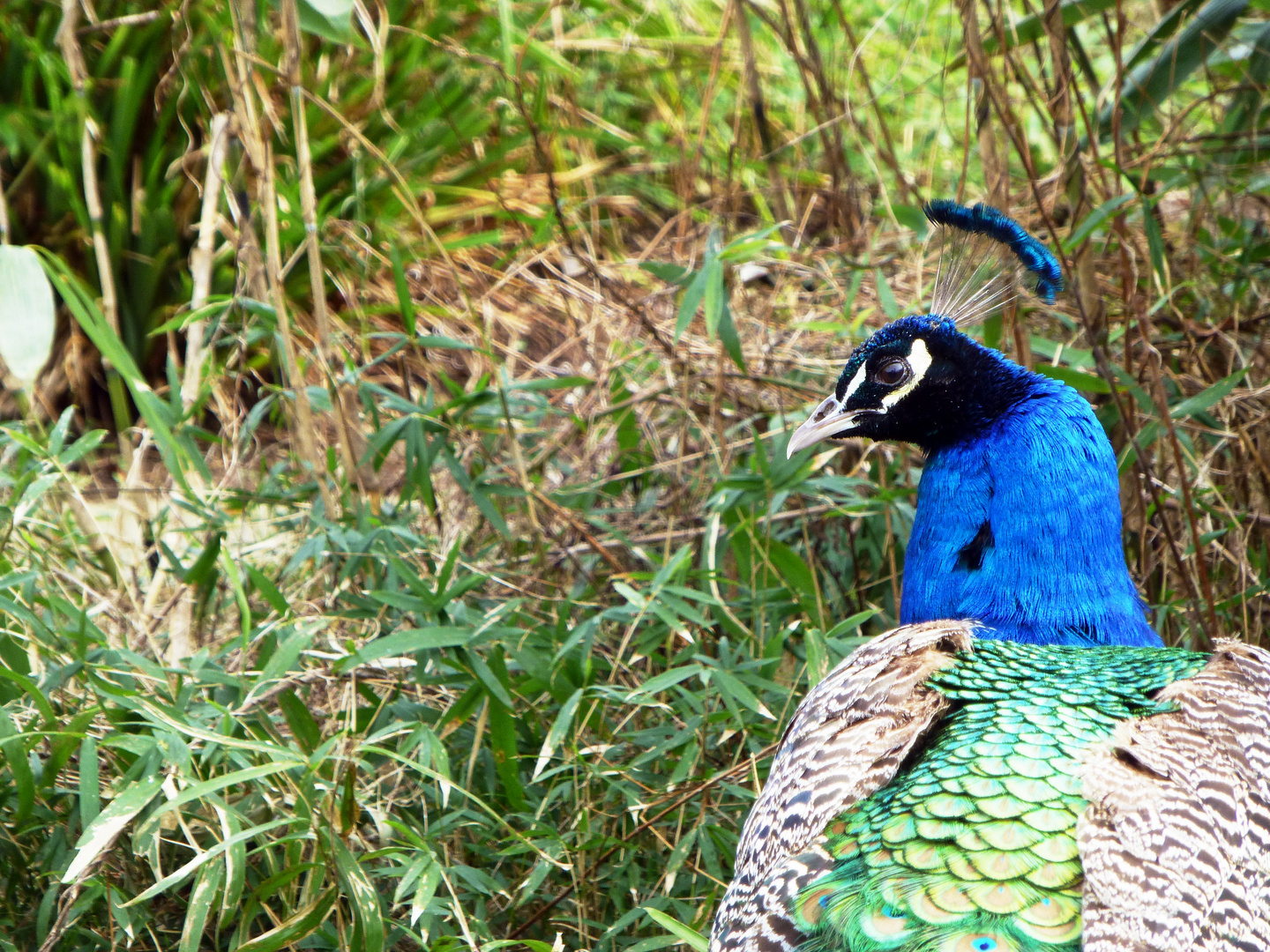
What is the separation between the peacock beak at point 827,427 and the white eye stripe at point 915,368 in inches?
2.5

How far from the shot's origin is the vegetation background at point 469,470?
82.0 inches

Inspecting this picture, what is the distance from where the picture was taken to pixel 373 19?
13.0 feet

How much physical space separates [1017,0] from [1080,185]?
1326 mm

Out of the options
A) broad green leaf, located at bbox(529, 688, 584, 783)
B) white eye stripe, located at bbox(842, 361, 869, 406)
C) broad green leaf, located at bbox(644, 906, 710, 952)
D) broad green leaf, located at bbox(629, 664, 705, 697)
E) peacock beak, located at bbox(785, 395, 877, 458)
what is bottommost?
broad green leaf, located at bbox(644, 906, 710, 952)

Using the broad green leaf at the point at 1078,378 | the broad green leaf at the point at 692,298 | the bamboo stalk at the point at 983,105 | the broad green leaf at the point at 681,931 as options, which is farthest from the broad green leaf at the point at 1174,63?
the broad green leaf at the point at 681,931

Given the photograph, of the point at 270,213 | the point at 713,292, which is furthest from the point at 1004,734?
the point at 270,213

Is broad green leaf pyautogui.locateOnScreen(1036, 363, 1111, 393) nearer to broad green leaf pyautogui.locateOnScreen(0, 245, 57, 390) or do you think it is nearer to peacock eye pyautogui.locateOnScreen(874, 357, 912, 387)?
peacock eye pyautogui.locateOnScreen(874, 357, 912, 387)

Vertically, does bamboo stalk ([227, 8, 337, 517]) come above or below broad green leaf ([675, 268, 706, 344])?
above

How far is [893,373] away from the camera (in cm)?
224

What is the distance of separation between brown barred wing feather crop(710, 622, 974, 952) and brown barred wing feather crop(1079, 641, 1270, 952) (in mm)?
247

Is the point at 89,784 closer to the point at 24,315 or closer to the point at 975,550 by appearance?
the point at 24,315

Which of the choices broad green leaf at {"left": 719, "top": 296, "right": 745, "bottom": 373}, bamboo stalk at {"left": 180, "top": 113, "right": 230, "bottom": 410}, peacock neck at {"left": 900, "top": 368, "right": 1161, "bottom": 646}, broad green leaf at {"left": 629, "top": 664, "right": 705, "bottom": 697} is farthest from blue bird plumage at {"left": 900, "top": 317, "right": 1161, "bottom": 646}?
bamboo stalk at {"left": 180, "top": 113, "right": 230, "bottom": 410}

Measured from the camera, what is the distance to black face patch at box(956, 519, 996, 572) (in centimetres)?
209

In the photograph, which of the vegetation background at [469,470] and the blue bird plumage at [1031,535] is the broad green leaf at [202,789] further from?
the blue bird plumage at [1031,535]
